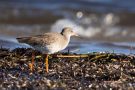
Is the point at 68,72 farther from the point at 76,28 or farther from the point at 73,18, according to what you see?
the point at 73,18

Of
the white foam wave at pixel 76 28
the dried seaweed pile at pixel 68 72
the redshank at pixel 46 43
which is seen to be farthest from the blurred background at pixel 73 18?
the redshank at pixel 46 43

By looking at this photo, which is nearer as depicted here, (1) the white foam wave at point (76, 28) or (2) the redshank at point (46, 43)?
(2) the redshank at point (46, 43)

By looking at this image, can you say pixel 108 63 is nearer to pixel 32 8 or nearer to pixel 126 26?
pixel 126 26

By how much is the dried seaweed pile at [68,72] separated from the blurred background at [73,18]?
23.9 feet

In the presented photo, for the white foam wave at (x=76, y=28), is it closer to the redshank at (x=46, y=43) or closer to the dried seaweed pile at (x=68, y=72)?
the dried seaweed pile at (x=68, y=72)

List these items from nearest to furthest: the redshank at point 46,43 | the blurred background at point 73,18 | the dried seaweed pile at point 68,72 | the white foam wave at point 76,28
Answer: the dried seaweed pile at point 68,72 → the redshank at point 46,43 → the blurred background at point 73,18 → the white foam wave at point 76,28

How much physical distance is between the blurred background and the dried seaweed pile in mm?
7281

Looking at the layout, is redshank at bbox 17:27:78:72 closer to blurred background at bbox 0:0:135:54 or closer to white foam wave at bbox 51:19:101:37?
blurred background at bbox 0:0:135:54

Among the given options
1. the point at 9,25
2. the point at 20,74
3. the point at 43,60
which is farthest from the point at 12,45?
the point at 9,25

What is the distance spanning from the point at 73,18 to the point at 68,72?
11.0 metres

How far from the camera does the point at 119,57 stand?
10.0 metres

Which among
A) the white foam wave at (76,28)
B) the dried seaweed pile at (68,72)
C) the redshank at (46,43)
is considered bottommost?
the dried seaweed pile at (68,72)

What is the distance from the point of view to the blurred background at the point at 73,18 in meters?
18.4

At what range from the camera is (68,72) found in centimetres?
909
